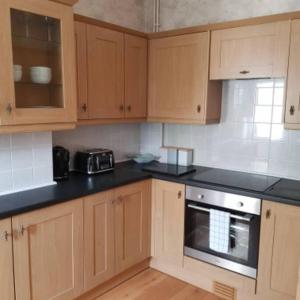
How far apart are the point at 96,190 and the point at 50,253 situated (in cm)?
48

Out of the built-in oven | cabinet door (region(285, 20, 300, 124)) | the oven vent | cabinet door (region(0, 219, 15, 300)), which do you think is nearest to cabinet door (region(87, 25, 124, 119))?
the built-in oven

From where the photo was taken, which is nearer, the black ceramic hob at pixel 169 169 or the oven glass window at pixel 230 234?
the oven glass window at pixel 230 234

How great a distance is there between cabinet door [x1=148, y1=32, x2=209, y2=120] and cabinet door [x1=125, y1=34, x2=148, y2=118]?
Result: 0.06 m

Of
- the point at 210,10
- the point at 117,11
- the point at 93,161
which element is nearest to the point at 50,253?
the point at 93,161

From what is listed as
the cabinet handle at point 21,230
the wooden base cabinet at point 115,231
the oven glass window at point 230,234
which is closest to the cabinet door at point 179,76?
the wooden base cabinet at point 115,231

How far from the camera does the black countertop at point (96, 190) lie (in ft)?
5.97

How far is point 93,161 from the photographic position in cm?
256

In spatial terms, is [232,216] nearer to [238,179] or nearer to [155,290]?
[238,179]

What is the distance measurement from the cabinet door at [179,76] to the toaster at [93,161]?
1.87 ft

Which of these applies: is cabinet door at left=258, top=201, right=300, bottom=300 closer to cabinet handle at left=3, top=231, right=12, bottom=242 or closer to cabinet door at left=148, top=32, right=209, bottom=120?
cabinet door at left=148, top=32, right=209, bottom=120

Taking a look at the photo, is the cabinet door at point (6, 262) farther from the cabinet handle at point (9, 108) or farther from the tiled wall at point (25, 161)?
the cabinet handle at point (9, 108)

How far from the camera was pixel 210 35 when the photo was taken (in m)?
2.44

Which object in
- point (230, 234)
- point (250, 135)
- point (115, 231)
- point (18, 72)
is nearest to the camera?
point (18, 72)

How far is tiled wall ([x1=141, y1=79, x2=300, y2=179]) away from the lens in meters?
2.46
